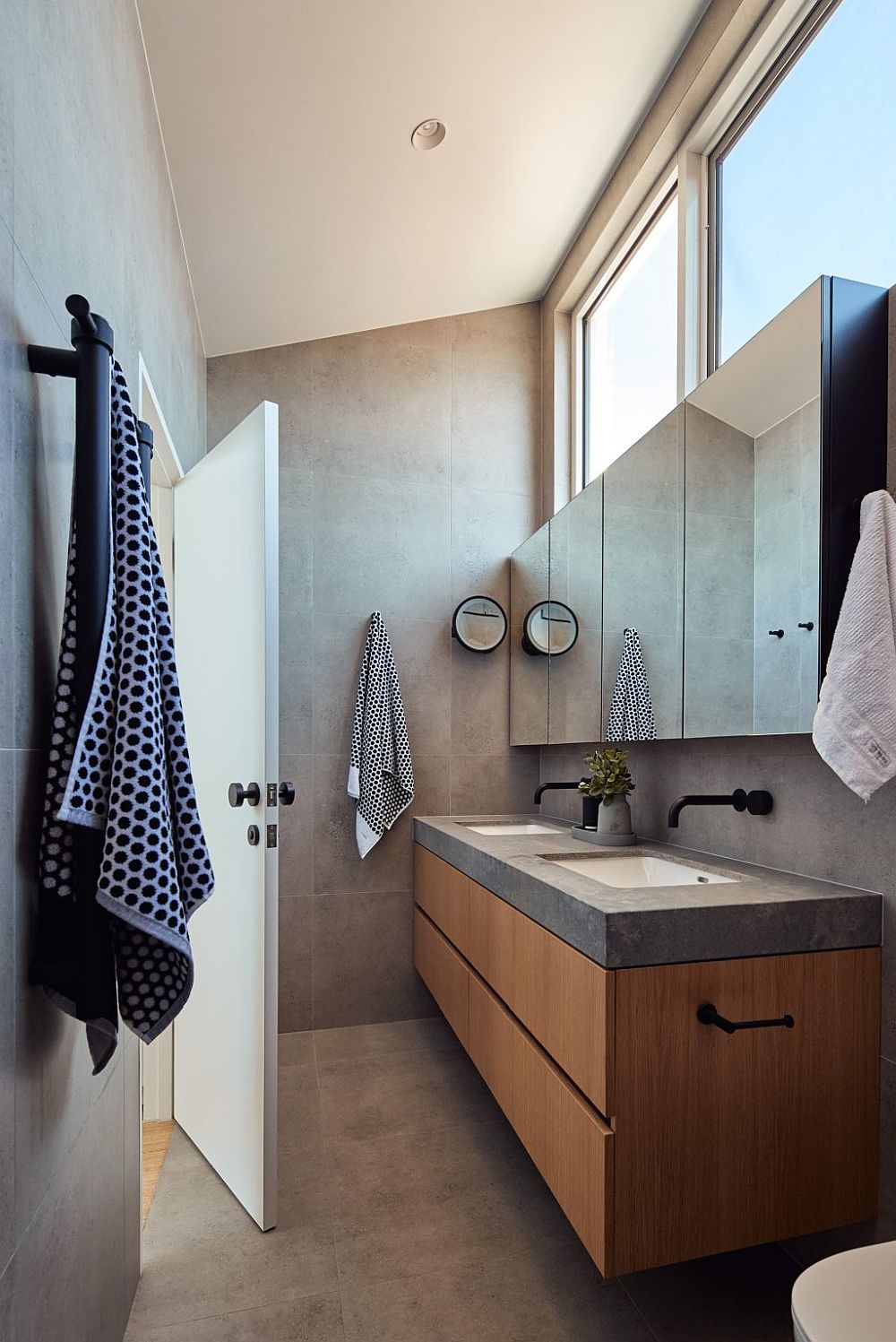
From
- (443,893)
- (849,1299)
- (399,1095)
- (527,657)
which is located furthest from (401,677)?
(849,1299)

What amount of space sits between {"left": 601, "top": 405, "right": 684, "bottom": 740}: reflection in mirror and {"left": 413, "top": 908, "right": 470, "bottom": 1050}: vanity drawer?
858 millimetres

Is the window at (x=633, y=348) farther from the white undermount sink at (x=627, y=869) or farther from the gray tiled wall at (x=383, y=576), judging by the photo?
the white undermount sink at (x=627, y=869)

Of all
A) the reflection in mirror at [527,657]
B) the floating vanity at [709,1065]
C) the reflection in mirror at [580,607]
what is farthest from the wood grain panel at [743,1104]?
the reflection in mirror at [527,657]

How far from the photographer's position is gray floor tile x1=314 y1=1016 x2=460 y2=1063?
111 inches

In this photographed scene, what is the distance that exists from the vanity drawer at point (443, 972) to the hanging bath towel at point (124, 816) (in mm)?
1446

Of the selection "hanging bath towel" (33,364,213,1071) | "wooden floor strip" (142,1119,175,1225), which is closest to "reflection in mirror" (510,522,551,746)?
"wooden floor strip" (142,1119,175,1225)

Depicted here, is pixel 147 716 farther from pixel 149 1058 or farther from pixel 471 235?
pixel 471 235

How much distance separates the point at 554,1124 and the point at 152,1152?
4.18 feet

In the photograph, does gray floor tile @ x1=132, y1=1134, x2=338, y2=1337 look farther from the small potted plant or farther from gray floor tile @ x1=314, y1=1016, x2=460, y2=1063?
the small potted plant

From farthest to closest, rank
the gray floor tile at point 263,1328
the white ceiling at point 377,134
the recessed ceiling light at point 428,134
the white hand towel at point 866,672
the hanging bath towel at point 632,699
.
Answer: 1. the hanging bath towel at point 632,699
2. the recessed ceiling light at point 428,134
3. the white ceiling at point 377,134
4. the gray floor tile at point 263,1328
5. the white hand towel at point 866,672

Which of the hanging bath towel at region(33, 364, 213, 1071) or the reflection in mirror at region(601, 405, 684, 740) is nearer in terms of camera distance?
the hanging bath towel at region(33, 364, 213, 1071)

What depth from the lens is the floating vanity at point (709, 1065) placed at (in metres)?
1.33

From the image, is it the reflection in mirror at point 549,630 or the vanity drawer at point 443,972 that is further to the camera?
the reflection in mirror at point 549,630

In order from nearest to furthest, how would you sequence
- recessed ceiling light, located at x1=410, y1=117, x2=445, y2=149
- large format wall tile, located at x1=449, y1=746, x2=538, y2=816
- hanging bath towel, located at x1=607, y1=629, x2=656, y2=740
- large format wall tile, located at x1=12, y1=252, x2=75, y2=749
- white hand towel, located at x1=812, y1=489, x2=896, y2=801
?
1. large format wall tile, located at x1=12, y1=252, x2=75, y2=749
2. white hand towel, located at x1=812, y1=489, x2=896, y2=801
3. recessed ceiling light, located at x1=410, y1=117, x2=445, y2=149
4. hanging bath towel, located at x1=607, y1=629, x2=656, y2=740
5. large format wall tile, located at x1=449, y1=746, x2=538, y2=816
